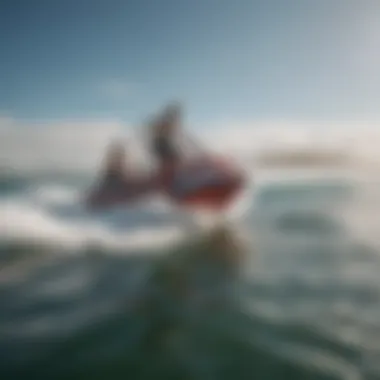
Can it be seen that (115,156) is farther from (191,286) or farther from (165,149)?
(191,286)

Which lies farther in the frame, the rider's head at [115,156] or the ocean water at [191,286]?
the rider's head at [115,156]

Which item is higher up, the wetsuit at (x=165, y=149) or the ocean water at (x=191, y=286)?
the wetsuit at (x=165, y=149)

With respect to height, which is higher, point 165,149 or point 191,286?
point 165,149

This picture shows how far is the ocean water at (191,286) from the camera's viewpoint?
1.70 m

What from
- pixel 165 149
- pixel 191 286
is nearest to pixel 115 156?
pixel 165 149

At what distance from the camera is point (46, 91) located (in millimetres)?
1837

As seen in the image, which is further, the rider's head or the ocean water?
the rider's head

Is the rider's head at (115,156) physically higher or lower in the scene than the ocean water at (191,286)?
higher

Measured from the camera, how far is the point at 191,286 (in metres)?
1.78

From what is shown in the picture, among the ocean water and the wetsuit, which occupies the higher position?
→ the wetsuit

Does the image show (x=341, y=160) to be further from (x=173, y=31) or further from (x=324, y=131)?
(x=173, y=31)

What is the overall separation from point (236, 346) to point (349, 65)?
1.06 m

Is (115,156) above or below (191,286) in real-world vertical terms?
above

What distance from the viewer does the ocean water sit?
66.8 inches
